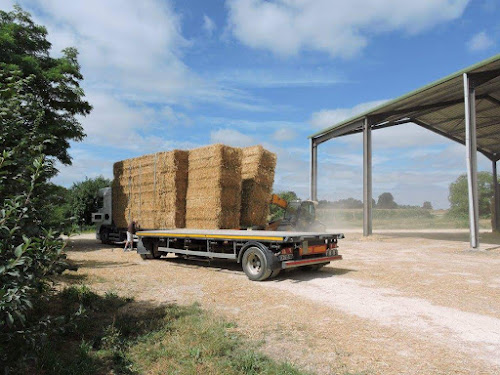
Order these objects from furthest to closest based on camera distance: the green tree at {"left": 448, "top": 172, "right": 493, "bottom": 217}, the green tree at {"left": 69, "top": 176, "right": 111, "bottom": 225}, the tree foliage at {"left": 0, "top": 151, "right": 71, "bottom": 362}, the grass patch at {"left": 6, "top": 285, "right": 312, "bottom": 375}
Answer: the green tree at {"left": 448, "top": 172, "right": 493, "bottom": 217}, the green tree at {"left": 69, "top": 176, "right": 111, "bottom": 225}, the grass patch at {"left": 6, "top": 285, "right": 312, "bottom": 375}, the tree foliage at {"left": 0, "top": 151, "right": 71, "bottom": 362}

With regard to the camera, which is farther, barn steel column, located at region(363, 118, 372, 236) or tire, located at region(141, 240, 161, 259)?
barn steel column, located at region(363, 118, 372, 236)

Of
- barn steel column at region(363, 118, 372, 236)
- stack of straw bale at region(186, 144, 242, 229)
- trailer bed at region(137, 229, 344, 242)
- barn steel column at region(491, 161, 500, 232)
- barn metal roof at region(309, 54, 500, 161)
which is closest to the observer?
trailer bed at region(137, 229, 344, 242)

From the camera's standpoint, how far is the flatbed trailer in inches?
349

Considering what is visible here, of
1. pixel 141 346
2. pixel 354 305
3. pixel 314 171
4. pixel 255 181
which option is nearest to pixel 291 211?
pixel 314 171

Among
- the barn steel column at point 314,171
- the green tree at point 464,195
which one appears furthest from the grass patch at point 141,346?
the green tree at point 464,195

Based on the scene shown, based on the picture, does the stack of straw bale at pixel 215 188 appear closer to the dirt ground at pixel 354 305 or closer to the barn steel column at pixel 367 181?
the dirt ground at pixel 354 305

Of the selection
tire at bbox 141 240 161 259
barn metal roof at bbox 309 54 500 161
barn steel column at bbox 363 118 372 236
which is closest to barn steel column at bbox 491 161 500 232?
barn metal roof at bbox 309 54 500 161

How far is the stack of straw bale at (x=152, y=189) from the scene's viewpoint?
44.8 ft

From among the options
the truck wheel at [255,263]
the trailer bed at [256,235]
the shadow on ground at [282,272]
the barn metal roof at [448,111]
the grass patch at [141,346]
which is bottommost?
the grass patch at [141,346]

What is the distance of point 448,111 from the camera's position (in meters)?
22.0

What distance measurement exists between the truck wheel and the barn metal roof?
11.9 m

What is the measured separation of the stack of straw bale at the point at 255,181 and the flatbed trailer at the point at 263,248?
2753 mm

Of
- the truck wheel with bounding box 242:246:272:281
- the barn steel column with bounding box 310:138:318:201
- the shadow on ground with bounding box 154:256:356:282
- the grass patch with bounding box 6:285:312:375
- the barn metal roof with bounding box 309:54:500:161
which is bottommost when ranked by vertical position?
the grass patch with bounding box 6:285:312:375

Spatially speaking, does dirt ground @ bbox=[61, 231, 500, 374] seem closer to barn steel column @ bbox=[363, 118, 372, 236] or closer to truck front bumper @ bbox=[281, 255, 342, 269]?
truck front bumper @ bbox=[281, 255, 342, 269]
